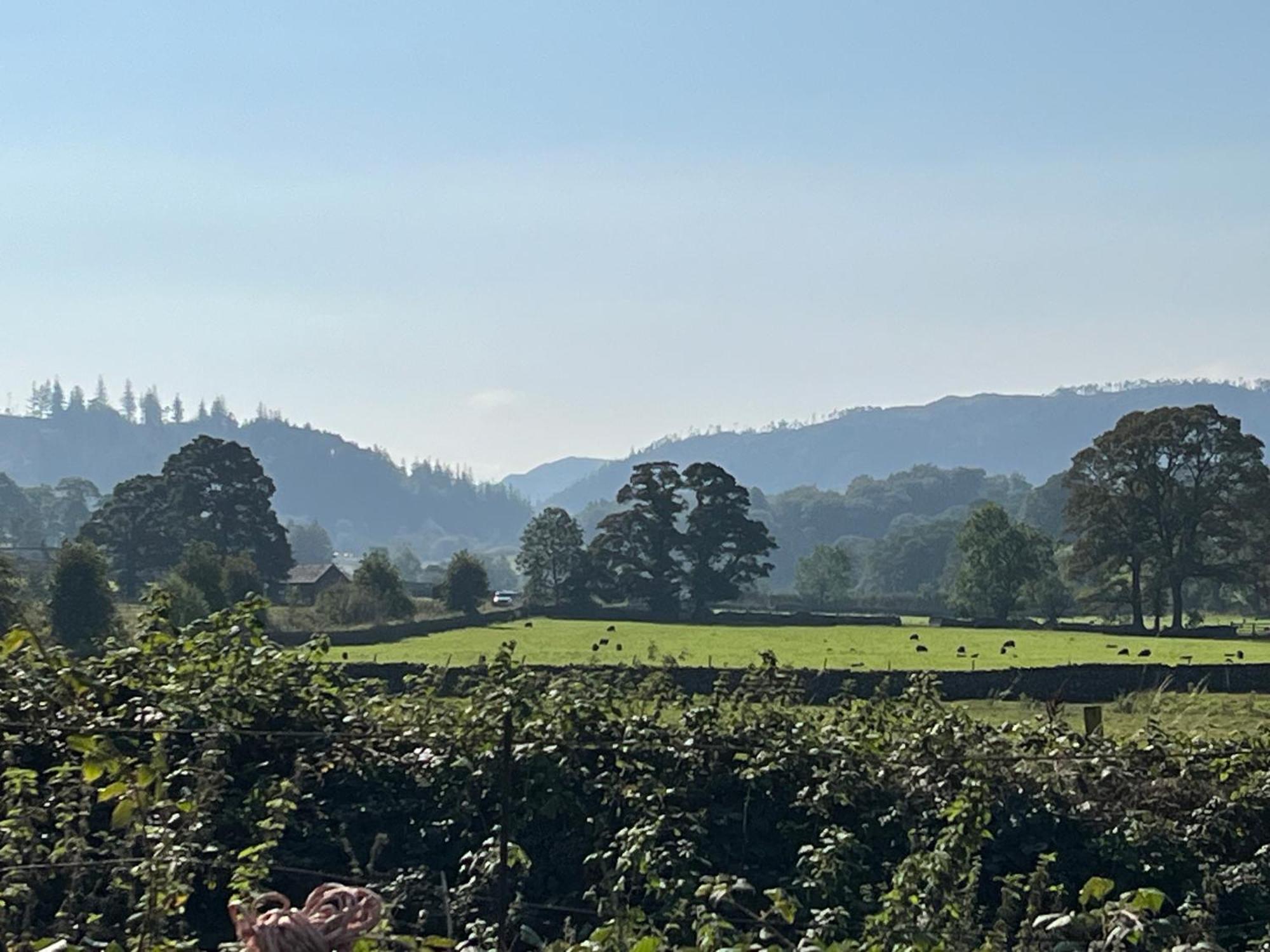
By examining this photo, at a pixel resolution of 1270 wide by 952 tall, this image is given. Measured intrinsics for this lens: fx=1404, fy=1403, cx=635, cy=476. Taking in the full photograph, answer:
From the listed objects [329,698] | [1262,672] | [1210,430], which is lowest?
[1262,672]

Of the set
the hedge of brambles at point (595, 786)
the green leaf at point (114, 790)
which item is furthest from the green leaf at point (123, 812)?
the hedge of brambles at point (595, 786)

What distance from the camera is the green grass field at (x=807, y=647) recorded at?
129 feet

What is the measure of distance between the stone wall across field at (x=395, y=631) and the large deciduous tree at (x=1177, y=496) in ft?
82.8

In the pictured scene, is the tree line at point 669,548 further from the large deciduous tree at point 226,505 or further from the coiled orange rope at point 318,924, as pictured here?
the coiled orange rope at point 318,924

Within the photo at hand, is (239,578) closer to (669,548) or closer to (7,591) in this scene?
(7,591)

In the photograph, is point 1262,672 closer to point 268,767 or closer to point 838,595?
point 268,767

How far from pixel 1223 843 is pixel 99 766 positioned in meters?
5.97

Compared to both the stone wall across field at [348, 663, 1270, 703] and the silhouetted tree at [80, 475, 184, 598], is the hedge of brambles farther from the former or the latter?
the silhouetted tree at [80, 475, 184, 598]

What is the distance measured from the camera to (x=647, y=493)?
6881 centimetres

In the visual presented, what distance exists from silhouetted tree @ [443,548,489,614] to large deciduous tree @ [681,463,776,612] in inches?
425

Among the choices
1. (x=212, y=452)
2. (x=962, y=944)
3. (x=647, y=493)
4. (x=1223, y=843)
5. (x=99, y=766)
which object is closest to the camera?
(x=99, y=766)

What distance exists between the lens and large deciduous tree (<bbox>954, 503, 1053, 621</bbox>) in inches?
2562

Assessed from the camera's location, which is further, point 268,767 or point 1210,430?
point 1210,430

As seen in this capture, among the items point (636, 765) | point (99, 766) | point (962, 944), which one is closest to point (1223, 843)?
point (636, 765)
